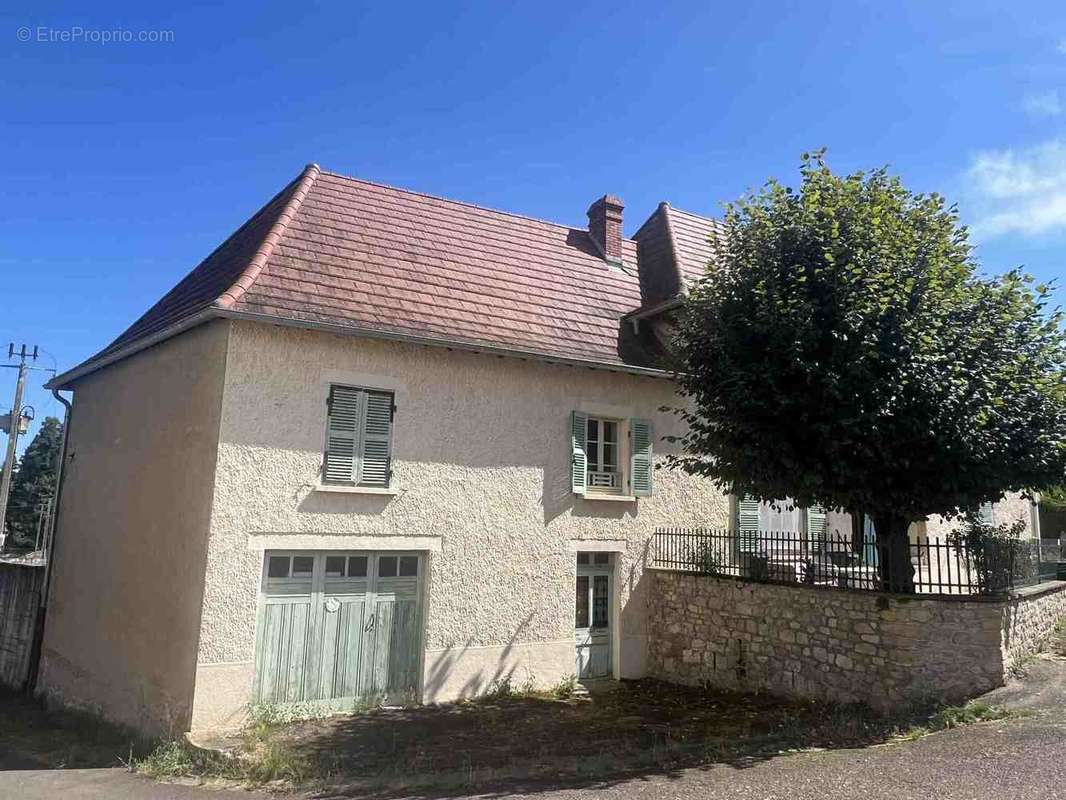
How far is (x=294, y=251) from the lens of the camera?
36.3 feet

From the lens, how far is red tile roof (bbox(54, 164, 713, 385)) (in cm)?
1042

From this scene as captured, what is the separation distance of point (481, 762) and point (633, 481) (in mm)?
5634

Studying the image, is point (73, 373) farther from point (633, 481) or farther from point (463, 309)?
point (633, 481)

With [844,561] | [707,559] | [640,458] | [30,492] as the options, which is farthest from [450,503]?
[30,492]

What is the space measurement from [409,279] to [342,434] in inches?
112

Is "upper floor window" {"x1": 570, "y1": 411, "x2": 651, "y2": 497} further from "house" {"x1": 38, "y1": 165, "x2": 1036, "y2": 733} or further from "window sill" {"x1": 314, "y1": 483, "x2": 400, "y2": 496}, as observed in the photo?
"window sill" {"x1": 314, "y1": 483, "x2": 400, "y2": 496}

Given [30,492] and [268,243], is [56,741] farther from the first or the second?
[30,492]

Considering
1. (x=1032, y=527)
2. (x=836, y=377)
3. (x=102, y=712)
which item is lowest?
(x=102, y=712)

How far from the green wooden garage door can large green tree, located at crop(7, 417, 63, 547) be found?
120 feet

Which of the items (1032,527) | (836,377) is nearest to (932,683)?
(836,377)

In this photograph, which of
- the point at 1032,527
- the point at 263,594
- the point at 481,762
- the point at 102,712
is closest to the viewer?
the point at 481,762

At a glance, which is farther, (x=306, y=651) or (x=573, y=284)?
(x=573, y=284)

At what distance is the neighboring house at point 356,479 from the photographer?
950 centimetres

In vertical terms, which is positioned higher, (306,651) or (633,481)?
(633,481)
